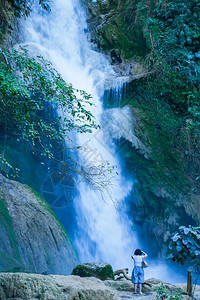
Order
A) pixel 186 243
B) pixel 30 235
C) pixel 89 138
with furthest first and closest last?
pixel 89 138 < pixel 30 235 < pixel 186 243

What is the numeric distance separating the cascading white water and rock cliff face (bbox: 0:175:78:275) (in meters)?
1.59

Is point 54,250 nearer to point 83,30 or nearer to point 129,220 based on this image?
point 129,220

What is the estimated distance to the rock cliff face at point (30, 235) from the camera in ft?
21.2

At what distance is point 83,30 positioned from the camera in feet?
49.1

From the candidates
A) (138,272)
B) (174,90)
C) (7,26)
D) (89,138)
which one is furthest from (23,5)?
(174,90)

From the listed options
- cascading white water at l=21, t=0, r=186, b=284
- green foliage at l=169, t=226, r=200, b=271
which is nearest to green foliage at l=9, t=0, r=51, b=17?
cascading white water at l=21, t=0, r=186, b=284

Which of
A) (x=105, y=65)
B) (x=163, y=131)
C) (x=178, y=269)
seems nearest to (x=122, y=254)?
(x=178, y=269)

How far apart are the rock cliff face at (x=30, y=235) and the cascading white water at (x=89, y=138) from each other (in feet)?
5.22

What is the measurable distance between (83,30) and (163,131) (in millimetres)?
6793

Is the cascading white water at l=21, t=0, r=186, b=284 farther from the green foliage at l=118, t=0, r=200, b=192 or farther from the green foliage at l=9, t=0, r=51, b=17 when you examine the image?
the green foliage at l=9, t=0, r=51, b=17

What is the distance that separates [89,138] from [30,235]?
17.2ft

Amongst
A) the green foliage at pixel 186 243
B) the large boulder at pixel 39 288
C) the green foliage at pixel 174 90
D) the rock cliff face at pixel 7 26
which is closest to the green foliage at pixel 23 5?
the rock cliff face at pixel 7 26

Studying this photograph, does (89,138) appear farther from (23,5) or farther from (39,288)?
(39,288)

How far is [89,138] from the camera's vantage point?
1159 cm
